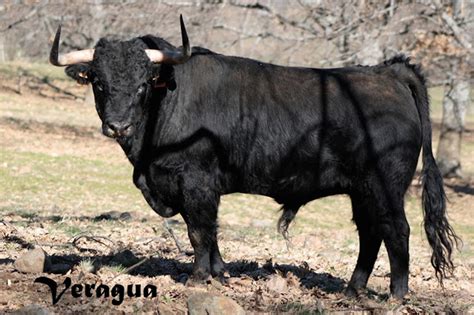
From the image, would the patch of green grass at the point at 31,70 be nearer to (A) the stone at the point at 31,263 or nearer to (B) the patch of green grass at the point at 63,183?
(B) the patch of green grass at the point at 63,183

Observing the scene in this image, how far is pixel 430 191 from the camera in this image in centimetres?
803

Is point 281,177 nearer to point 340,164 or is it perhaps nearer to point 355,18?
point 340,164

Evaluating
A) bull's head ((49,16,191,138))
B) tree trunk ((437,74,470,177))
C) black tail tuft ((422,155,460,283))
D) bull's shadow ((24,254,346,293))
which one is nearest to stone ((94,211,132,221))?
bull's shadow ((24,254,346,293))

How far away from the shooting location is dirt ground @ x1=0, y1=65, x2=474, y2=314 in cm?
684

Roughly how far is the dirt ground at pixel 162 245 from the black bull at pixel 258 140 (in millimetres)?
629

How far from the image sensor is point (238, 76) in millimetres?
7793

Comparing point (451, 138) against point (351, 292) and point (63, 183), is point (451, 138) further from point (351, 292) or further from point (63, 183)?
point (351, 292)

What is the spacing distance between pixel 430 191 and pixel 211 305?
2904 millimetres

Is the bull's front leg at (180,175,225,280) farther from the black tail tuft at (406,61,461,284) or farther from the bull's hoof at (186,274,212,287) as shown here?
the black tail tuft at (406,61,461,284)

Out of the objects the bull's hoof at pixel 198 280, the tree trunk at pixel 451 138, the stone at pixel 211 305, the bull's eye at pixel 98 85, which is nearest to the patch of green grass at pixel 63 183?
the bull's eye at pixel 98 85

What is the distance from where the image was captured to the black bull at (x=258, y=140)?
7512 millimetres

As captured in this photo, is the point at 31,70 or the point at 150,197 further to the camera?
the point at 31,70

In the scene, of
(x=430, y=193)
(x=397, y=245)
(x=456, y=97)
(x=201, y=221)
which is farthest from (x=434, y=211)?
(x=456, y=97)

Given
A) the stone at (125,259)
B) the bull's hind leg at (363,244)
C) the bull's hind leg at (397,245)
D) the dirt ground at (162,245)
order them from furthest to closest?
1. the stone at (125,259)
2. the bull's hind leg at (363,244)
3. the bull's hind leg at (397,245)
4. the dirt ground at (162,245)
